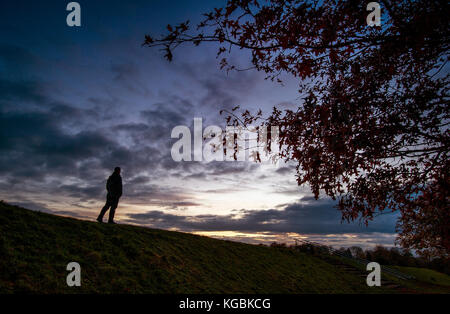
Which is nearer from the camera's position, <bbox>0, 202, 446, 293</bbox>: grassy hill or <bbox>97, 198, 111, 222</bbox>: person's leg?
<bbox>0, 202, 446, 293</bbox>: grassy hill

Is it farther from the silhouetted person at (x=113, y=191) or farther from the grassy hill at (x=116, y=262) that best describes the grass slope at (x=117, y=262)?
the silhouetted person at (x=113, y=191)

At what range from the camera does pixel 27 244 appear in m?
7.83

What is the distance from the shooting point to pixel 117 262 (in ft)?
29.3

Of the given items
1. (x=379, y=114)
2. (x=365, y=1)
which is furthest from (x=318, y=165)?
(x=365, y=1)

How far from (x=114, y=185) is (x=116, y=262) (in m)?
4.32

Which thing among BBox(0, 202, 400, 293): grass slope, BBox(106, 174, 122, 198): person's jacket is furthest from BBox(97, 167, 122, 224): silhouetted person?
BBox(0, 202, 400, 293): grass slope

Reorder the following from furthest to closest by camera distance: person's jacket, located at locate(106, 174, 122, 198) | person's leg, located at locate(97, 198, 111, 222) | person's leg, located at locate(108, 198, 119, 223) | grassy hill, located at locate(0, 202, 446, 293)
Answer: person's leg, located at locate(108, 198, 119, 223) → person's leg, located at locate(97, 198, 111, 222) → person's jacket, located at locate(106, 174, 122, 198) → grassy hill, located at locate(0, 202, 446, 293)

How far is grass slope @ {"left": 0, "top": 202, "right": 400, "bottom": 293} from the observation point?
693cm

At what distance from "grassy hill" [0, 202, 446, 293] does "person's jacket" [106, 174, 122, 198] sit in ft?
4.89

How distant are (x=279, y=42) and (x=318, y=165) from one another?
3.12m

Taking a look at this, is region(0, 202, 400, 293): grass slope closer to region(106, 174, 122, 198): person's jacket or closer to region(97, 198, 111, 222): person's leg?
region(97, 198, 111, 222): person's leg

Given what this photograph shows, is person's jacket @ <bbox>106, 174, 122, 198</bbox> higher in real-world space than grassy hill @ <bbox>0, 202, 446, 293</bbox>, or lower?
higher

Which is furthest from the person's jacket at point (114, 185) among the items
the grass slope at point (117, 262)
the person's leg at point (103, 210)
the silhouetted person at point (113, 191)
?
the grass slope at point (117, 262)
